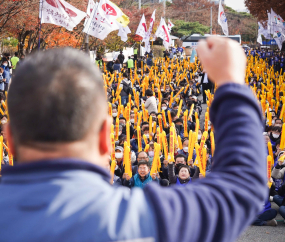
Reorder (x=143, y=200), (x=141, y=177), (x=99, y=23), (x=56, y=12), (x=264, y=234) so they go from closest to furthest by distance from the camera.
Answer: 1. (x=143, y=200)
2. (x=264, y=234)
3. (x=141, y=177)
4. (x=56, y=12)
5. (x=99, y=23)

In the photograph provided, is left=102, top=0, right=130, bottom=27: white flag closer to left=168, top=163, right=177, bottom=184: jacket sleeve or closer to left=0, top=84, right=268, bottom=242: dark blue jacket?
left=168, top=163, right=177, bottom=184: jacket sleeve

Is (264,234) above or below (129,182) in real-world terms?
below

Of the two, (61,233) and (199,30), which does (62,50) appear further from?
(199,30)

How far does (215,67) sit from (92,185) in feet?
1.24

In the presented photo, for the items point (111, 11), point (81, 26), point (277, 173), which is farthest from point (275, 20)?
point (277, 173)

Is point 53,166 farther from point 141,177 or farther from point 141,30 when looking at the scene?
point 141,30

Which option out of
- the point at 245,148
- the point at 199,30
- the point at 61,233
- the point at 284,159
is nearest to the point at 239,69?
the point at 245,148

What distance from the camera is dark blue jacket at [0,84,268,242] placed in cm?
74

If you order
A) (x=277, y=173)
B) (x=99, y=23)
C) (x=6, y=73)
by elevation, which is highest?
(x=99, y=23)

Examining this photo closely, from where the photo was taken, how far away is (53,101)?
0.79 metres

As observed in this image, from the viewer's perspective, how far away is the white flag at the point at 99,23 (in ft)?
36.9

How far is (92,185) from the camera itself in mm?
789

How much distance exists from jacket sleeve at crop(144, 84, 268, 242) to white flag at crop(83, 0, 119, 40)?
10574 mm

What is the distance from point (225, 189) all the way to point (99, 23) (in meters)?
11.0
